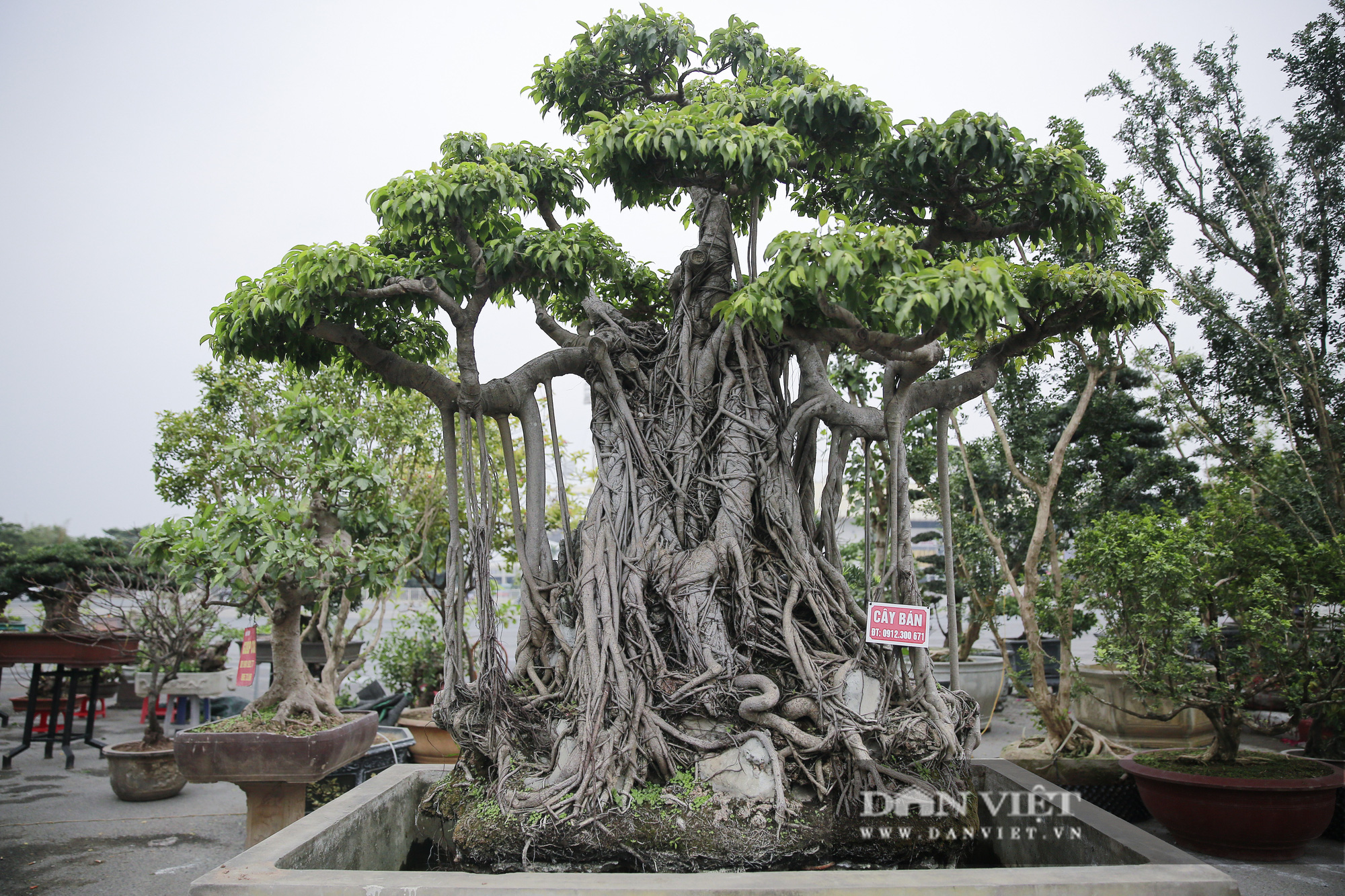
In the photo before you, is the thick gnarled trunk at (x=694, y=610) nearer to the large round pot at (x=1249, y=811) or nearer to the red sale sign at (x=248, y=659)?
the large round pot at (x=1249, y=811)

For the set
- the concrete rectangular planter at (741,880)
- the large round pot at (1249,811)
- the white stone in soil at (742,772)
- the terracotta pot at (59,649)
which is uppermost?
the terracotta pot at (59,649)

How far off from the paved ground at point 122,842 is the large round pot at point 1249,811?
0.09 meters

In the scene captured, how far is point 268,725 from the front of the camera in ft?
13.6

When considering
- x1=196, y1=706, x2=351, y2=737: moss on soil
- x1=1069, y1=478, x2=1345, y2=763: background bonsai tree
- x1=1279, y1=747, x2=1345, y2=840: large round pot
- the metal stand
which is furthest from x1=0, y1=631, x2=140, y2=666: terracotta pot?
x1=1279, y1=747, x2=1345, y2=840: large round pot

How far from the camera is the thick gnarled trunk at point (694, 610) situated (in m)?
3.61

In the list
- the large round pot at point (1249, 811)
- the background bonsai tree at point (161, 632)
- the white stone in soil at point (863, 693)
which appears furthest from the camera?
the background bonsai tree at point (161, 632)

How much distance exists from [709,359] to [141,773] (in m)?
4.87

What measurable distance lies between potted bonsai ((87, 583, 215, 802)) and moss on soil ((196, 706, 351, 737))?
5.95 feet

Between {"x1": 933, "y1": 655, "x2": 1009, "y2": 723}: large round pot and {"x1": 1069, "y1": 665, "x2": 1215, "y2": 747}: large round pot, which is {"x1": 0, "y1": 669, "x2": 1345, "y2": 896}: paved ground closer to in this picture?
{"x1": 1069, "y1": 665, "x2": 1215, "y2": 747}: large round pot

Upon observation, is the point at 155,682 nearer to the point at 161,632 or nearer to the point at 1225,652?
the point at 161,632

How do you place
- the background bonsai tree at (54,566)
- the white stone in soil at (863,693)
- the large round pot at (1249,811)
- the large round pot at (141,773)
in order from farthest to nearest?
the background bonsai tree at (54,566), the large round pot at (141,773), the large round pot at (1249,811), the white stone in soil at (863,693)

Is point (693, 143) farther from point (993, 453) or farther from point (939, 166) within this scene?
point (993, 453)

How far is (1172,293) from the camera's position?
7238 millimetres

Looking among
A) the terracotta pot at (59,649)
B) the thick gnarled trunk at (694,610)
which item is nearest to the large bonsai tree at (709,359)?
the thick gnarled trunk at (694,610)
